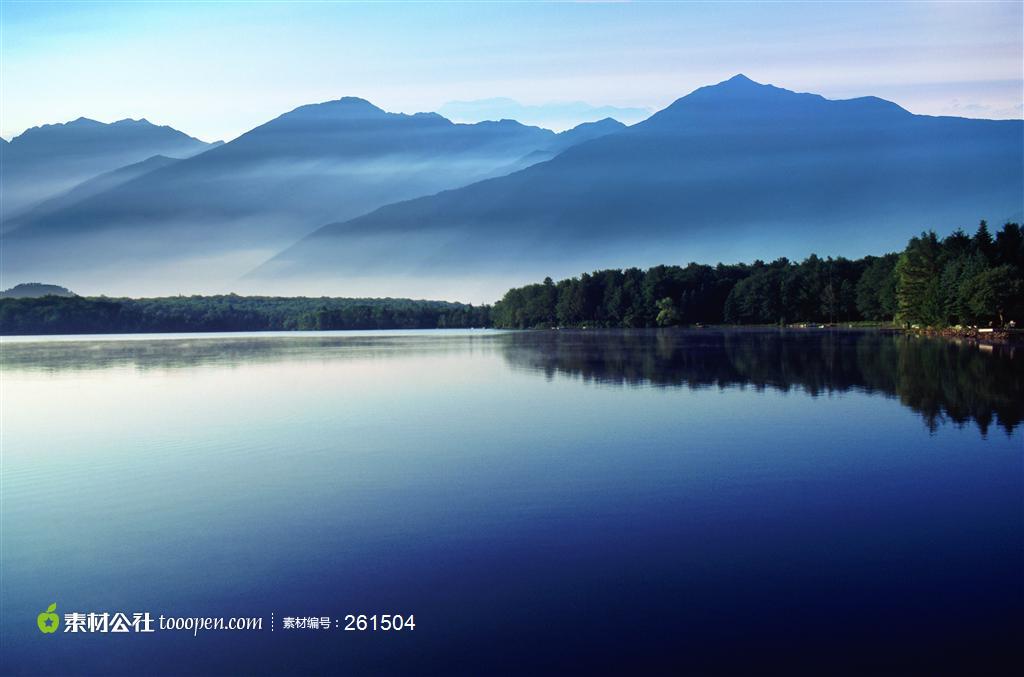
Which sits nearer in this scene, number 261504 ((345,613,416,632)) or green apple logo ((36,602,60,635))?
number 261504 ((345,613,416,632))

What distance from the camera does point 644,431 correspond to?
Result: 1040 inches

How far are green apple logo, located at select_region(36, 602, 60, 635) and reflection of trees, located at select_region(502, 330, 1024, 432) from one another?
2469cm

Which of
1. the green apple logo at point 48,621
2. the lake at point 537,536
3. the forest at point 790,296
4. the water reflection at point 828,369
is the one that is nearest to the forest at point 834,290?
the forest at point 790,296

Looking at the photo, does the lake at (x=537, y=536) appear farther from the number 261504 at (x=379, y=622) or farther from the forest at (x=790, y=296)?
the forest at (x=790, y=296)

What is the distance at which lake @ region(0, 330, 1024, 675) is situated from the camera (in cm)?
1069

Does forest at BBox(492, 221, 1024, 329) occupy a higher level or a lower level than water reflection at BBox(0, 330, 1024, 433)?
higher

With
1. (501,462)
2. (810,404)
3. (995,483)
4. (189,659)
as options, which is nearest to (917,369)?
(810,404)

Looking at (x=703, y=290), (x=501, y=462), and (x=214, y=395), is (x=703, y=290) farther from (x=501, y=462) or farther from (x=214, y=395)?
(x=501, y=462)

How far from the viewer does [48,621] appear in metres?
12.0

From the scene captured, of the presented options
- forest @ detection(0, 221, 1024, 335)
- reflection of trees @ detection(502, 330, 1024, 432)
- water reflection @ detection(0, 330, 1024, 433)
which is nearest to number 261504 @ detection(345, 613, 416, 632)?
water reflection @ detection(0, 330, 1024, 433)

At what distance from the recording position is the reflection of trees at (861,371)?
3161cm

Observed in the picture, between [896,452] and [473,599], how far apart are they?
1487cm

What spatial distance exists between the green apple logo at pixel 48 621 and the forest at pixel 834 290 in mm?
76693

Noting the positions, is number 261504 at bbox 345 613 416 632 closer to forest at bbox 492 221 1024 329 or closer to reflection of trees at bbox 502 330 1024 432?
reflection of trees at bbox 502 330 1024 432
